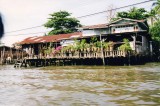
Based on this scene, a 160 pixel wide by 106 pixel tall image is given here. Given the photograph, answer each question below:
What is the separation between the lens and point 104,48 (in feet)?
95.0

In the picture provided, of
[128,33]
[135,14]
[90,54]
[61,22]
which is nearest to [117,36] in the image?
[128,33]

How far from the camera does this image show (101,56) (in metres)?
28.6

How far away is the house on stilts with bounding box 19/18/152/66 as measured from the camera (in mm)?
28484

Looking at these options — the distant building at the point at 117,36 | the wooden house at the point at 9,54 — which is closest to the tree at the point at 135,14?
the distant building at the point at 117,36

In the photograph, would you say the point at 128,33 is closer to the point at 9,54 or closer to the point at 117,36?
the point at 117,36

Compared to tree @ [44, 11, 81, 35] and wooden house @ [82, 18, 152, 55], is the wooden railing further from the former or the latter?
tree @ [44, 11, 81, 35]

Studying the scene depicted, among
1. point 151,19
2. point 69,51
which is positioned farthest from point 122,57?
point 151,19

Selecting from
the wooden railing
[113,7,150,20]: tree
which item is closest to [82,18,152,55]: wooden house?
the wooden railing

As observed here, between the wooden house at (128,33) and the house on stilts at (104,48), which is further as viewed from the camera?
the wooden house at (128,33)

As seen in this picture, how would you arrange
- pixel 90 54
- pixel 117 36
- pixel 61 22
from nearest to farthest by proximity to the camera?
pixel 90 54
pixel 117 36
pixel 61 22

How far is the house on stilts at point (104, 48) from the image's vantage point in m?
28.5

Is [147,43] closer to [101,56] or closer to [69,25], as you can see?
[101,56]

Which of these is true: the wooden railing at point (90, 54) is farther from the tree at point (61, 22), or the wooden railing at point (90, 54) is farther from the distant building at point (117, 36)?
the tree at point (61, 22)

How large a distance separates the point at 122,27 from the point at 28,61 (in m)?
14.9
